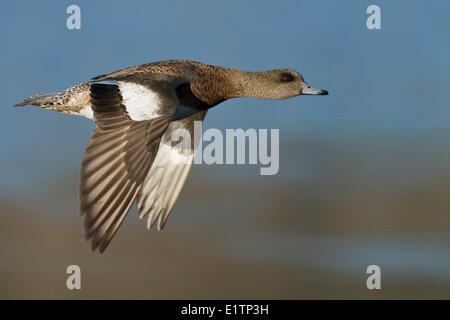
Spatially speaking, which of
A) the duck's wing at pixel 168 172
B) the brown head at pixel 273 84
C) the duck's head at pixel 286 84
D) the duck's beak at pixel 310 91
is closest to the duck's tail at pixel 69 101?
the duck's wing at pixel 168 172

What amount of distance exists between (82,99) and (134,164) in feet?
3.00

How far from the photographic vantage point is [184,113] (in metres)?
4.41

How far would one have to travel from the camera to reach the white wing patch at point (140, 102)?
3.71 meters

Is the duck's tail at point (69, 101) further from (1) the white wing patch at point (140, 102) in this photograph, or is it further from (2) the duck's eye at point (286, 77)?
(2) the duck's eye at point (286, 77)

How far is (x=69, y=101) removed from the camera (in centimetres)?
439

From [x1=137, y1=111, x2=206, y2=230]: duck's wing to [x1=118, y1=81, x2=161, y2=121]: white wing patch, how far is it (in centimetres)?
93

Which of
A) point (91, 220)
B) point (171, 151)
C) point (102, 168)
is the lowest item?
point (91, 220)

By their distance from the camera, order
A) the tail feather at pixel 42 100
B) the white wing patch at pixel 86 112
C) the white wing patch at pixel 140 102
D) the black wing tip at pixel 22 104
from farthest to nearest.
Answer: the black wing tip at pixel 22 104 < the tail feather at pixel 42 100 < the white wing patch at pixel 86 112 < the white wing patch at pixel 140 102

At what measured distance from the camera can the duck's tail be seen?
4.35 metres

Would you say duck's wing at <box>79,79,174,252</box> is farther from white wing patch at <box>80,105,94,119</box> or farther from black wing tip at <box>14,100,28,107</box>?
black wing tip at <box>14,100,28,107</box>

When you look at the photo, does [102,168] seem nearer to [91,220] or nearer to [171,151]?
[91,220]

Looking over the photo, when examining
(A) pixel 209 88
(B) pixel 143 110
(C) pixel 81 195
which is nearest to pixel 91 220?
(C) pixel 81 195

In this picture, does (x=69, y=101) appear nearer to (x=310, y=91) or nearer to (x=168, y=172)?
(x=168, y=172)

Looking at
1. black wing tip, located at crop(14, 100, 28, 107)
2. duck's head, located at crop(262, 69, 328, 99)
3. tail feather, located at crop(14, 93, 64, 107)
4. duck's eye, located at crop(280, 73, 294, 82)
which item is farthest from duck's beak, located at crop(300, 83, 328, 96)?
black wing tip, located at crop(14, 100, 28, 107)
